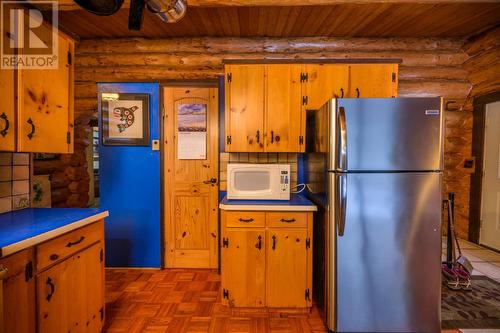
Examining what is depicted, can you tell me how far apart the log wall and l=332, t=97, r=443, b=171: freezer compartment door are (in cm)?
194

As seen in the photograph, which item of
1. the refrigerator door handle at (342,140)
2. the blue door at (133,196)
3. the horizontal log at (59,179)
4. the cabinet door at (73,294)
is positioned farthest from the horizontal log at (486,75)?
the horizontal log at (59,179)

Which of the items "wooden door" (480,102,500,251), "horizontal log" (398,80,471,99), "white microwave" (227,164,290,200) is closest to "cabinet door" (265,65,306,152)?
"white microwave" (227,164,290,200)

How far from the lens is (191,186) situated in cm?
305

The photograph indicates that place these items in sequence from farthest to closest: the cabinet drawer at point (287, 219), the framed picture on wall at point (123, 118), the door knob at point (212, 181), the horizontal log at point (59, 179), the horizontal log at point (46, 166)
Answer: the horizontal log at point (59, 179)
the horizontal log at point (46, 166)
the door knob at point (212, 181)
the framed picture on wall at point (123, 118)
the cabinet drawer at point (287, 219)

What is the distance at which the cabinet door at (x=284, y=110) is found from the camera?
7.79ft

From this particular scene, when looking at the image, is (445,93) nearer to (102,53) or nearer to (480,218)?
(480,218)

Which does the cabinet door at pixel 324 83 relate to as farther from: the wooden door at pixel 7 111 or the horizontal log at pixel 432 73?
the wooden door at pixel 7 111

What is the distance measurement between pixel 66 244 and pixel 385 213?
1961 mm

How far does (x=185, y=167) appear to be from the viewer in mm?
3037

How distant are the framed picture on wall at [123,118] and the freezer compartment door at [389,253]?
7.44ft

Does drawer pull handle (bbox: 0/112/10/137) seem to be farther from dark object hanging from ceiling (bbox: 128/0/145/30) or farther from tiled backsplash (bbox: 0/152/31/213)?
dark object hanging from ceiling (bbox: 128/0/145/30)

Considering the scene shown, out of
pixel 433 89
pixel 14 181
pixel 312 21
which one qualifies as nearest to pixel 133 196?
pixel 14 181

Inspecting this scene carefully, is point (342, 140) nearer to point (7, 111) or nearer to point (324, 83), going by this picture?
point (324, 83)

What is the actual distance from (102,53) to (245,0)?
7.17 ft
